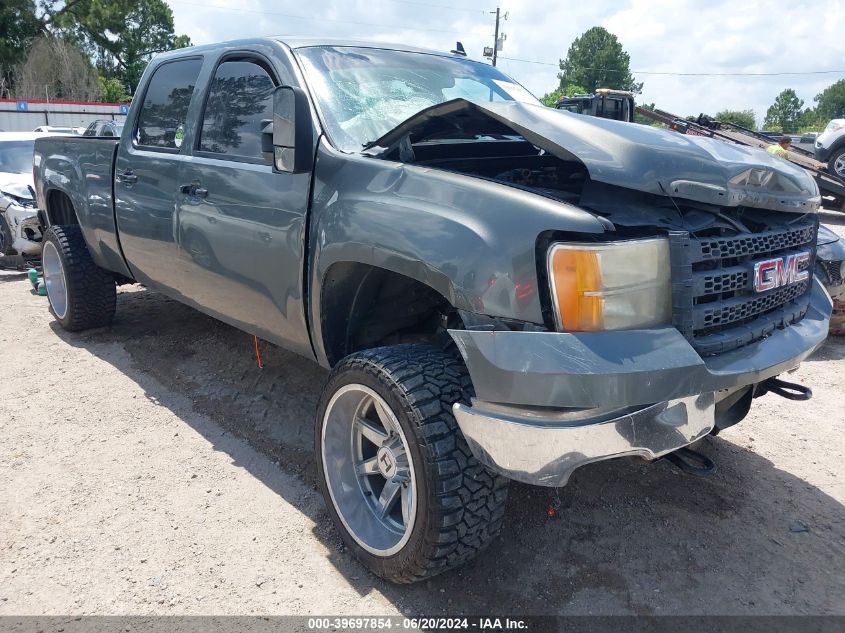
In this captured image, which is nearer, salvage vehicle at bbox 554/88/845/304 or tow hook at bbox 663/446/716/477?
tow hook at bbox 663/446/716/477

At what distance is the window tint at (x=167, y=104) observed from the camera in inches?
149

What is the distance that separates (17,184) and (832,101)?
108926 millimetres

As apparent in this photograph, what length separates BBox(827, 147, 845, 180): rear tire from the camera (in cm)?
1388

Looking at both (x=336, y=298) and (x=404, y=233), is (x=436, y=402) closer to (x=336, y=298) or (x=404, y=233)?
(x=404, y=233)

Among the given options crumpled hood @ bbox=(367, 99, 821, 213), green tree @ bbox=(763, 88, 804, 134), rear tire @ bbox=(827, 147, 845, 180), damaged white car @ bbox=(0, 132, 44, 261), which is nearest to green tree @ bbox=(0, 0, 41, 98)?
damaged white car @ bbox=(0, 132, 44, 261)

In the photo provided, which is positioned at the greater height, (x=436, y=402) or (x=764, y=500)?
(x=436, y=402)

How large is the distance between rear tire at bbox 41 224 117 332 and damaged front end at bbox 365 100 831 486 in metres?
3.66

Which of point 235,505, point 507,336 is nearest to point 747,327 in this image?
point 507,336

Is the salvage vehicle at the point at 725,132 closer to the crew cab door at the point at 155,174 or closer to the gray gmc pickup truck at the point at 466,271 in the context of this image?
the gray gmc pickup truck at the point at 466,271

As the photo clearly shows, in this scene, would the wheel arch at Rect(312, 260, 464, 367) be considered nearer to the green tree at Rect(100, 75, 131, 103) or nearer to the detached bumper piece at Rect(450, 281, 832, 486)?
the detached bumper piece at Rect(450, 281, 832, 486)

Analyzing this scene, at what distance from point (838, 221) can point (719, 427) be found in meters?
12.0

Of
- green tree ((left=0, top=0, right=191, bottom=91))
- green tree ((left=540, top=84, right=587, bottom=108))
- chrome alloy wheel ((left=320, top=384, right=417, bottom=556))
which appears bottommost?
chrome alloy wheel ((left=320, top=384, right=417, bottom=556))

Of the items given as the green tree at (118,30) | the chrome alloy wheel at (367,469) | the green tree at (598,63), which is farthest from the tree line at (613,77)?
the chrome alloy wheel at (367,469)

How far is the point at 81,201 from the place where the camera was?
4.82 metres
